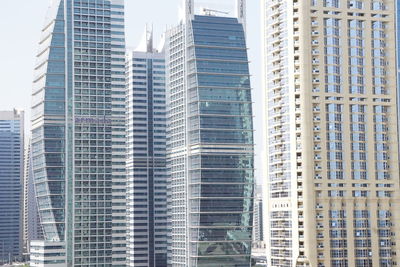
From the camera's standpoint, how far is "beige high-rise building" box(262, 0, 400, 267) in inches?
3376

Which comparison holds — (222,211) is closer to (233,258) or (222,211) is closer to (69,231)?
(233,258)

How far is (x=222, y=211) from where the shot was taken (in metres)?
152

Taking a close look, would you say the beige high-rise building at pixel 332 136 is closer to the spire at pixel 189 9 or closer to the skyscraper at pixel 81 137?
the skyscraper at pixel 81 137

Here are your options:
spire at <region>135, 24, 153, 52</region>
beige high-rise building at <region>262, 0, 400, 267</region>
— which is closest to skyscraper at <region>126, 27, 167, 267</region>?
spire at <region>135, 24, 153, 52</region>

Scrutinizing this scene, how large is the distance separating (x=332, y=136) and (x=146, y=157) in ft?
306

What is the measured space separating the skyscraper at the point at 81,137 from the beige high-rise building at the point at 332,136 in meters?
57.4

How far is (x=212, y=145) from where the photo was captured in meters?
154

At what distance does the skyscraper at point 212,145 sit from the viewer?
498 feet

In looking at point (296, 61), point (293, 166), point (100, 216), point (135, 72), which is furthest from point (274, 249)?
point (135, 72)

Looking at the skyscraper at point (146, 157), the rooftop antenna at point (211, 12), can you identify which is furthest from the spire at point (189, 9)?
the skyscraper at point (146, 157)

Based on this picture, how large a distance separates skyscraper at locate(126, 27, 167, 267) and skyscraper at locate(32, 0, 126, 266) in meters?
27.9

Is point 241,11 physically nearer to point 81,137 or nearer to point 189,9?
point 189,9

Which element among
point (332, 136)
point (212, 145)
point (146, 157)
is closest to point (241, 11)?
point (212, 145)

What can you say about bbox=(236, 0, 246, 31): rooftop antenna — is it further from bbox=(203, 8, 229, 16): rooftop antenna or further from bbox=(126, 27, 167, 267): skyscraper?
bbox=(126, 27, 167, 267): skyscraper
